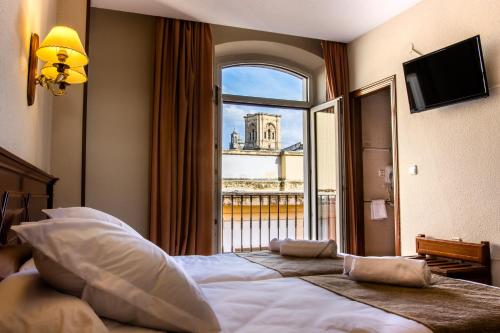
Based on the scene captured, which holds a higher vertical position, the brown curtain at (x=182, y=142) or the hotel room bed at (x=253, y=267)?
the brown curtain at (x=182, y=142)

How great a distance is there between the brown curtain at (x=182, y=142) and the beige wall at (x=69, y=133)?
755mm

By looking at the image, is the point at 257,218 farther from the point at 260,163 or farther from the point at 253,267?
the point at 253,267

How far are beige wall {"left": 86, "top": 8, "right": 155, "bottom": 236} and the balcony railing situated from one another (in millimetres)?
2222

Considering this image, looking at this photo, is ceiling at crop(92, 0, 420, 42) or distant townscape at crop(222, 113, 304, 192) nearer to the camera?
ceiling at crop(92, 0, 420, 42)

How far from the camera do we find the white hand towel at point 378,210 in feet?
14.5

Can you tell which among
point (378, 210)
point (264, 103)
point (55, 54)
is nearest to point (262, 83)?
point (264, 103)

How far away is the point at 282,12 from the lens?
3721 millimetres

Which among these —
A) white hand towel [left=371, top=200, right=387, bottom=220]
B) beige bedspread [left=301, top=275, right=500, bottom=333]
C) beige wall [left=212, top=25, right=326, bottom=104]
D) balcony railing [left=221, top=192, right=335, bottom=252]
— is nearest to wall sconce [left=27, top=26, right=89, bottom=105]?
beige bedspread [left=301, top=275, right=500, bottom=333]

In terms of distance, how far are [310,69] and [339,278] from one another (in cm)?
366

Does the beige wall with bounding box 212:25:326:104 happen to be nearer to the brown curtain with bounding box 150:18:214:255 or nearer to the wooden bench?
the brown curtain with bounding box 150:18:214:255

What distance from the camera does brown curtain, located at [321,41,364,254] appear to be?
4.30 meters

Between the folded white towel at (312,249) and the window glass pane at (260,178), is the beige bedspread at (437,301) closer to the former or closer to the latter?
the folded white towel at (312,249)

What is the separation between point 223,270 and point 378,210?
3.06 m

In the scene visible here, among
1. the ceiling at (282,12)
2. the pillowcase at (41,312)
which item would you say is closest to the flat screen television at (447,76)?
the ceiling at (282,12)
